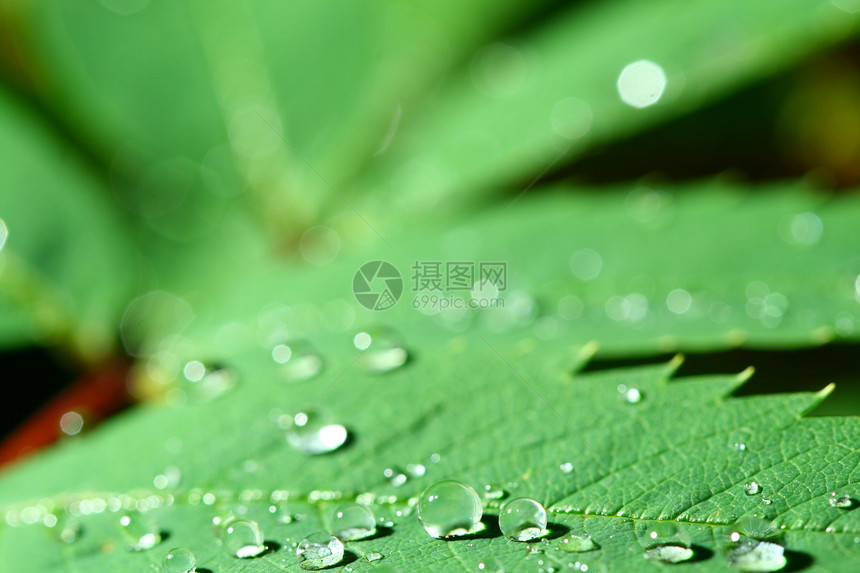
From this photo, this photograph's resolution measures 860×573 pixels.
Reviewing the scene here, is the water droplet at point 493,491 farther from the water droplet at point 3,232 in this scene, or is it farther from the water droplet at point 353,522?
the water droplet at point 3,232

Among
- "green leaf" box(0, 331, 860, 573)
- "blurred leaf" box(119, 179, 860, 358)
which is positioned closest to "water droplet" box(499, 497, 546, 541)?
"green leaf" box(0, 331, 860, 573)

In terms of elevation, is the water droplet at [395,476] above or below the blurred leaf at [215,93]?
below

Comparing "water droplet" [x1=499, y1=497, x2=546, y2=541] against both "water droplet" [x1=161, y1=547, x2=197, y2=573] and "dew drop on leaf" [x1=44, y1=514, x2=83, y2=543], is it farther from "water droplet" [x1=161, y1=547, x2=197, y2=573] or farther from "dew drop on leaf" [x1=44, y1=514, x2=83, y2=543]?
"dew drop on leaf" [x1=44, y1=514, x2=83, y2=543]

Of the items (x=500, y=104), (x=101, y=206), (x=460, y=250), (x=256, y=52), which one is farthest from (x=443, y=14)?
(x=101, y=206)

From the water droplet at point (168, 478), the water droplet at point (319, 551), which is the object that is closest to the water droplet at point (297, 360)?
the water droplet at point (168, 478)

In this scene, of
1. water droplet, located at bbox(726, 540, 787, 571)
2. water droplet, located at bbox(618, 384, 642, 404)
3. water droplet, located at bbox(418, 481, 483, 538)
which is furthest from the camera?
water droplet, located at bbox(618, 384, 642, 404)

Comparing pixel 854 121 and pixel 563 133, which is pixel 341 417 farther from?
pixel 854 121

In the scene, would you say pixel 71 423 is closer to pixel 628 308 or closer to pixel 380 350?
pixel 380 350

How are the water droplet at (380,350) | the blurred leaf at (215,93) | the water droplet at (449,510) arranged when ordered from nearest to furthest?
1. the water droplet at (449,510)
2. the water droplet at (380,350)
3. the blurred leaf at (215,93)
